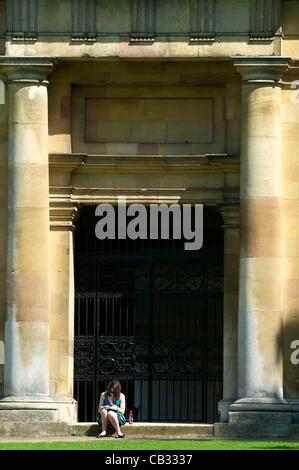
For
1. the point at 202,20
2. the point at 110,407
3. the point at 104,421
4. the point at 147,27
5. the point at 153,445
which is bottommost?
the point at 153,445

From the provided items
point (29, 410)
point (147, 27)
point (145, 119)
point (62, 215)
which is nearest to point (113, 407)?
point (29, 410)

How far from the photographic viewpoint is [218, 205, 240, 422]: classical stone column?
1758 inches

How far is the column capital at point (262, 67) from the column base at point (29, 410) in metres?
7.80

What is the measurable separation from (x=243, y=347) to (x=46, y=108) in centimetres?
638

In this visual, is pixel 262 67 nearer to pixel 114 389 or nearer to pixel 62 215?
pixel 62 215

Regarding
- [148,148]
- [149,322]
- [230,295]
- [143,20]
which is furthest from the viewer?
[149,322]

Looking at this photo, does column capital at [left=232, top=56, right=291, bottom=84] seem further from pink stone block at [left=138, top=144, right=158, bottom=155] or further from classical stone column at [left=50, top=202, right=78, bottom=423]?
classical stone column at [left=50, top=202, right=78, bottom=423]

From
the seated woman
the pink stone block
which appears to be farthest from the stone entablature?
the seated woman

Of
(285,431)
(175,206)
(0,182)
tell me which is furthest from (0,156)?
(285,431)

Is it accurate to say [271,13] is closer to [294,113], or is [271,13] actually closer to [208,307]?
[294,113]

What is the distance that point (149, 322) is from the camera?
151 ft

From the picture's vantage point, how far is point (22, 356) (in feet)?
144

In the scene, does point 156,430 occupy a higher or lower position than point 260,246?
lower

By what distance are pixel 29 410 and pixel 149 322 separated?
144 inches
